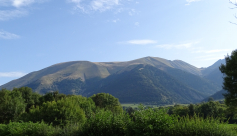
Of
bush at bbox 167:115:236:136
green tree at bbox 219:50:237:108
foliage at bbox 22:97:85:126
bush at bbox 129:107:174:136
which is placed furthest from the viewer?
green tree at bbox 219:50:237:108

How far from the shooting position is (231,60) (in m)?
23.4

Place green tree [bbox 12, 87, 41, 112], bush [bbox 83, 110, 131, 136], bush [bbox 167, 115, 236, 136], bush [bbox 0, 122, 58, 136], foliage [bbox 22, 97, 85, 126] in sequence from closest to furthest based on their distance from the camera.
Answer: bush [bbox 167, 115, 236, 136]
bush [bbox 83, 110, 131, 136]
bush [bbox 0, 122, 58, 136]
foliage [bbox 22, 97, 85, 126]
green tree [bbox 12, 87, 41, 112]

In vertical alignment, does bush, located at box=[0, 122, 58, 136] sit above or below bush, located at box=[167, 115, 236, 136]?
below

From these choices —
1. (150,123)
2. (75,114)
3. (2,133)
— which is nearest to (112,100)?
(75,114)

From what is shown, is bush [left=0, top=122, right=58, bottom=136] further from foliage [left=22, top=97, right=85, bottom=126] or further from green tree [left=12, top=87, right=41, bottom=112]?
green tree [left=12, top=87, right=41, bottom=112]

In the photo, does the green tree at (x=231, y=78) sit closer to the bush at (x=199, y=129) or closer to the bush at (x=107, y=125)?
the bush at (x=199, y=129)

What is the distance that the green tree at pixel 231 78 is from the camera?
76.4ft

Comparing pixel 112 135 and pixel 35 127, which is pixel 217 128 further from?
pixel 35 127

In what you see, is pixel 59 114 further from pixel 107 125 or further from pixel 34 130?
pixel 107 125

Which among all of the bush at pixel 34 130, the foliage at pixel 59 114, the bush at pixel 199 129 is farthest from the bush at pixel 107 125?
the foliage at pixel 59 114

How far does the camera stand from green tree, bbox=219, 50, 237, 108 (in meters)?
23.3

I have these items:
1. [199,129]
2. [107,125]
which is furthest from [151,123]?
[107,125]

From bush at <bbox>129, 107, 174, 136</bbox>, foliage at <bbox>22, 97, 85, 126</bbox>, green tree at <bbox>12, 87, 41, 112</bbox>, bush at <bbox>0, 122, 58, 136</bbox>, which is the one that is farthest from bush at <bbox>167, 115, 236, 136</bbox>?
green tree at <bbox>12, 87, 41, 112</bbox>

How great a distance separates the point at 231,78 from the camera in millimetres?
24344
